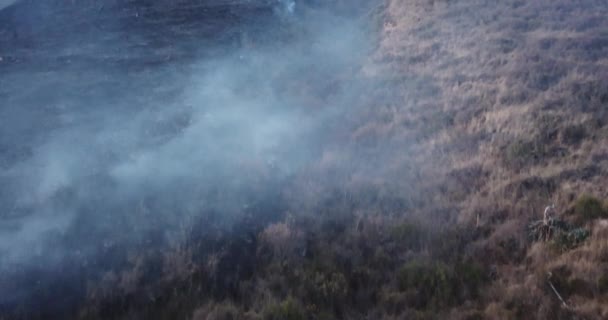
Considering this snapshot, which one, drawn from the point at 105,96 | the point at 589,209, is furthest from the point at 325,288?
the point at 105,96

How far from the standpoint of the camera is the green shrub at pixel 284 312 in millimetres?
6113

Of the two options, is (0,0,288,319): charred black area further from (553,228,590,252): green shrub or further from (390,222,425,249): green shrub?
(553,228,590,252): green shrub

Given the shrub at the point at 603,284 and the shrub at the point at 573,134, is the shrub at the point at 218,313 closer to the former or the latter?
the shrub at the point at 603,284

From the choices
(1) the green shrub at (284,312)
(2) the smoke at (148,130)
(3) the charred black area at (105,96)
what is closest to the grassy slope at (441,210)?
(1) the green shrub at (284,312)

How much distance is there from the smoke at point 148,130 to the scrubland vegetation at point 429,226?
763mm

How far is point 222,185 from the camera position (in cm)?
975

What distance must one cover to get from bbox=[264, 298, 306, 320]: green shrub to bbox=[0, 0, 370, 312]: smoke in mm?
2806

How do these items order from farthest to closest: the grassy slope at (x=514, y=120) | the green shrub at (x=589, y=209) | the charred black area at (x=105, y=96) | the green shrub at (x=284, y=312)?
the green shrub at (x=589, y=209), the charred black area at (x=105, y=96), the grassy slope at (x=514, y=120), the green shrub at (x=284, y=312)

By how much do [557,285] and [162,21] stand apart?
56.2 feet

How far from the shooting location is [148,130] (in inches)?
472

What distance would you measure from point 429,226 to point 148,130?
23.6 feet

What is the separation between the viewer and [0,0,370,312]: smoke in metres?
8.36

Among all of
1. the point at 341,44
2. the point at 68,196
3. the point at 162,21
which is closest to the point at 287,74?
the point at 341,44

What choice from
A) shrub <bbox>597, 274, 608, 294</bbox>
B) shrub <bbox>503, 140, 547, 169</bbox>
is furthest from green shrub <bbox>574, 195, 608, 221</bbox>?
shrub <bbox>503, 140, 547, 169</bbox>
